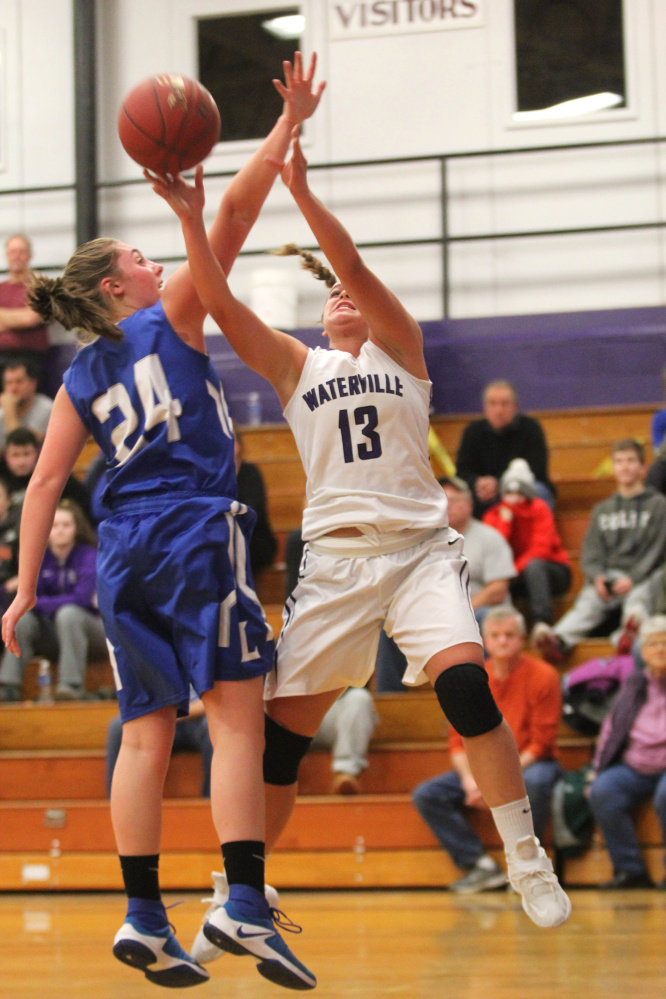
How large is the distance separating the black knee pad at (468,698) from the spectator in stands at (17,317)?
647cm

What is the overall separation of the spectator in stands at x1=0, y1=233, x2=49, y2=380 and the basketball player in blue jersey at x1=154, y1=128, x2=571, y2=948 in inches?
237

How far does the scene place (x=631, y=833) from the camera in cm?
542

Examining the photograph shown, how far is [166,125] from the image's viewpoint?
9.94 feet

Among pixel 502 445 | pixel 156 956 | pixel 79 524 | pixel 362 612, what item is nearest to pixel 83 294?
pixel 362 612

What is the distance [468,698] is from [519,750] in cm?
252

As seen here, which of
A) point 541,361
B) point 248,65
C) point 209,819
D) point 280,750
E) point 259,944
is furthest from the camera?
point 248,65

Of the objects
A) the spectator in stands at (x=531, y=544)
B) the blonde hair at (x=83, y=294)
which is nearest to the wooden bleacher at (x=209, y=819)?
the spectator in stands at (x=531, y=544)

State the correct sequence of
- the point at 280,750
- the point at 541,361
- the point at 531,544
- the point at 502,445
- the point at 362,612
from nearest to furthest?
1. the point at 362,612
2. the point at 280,750
3. the point at 531,544
4. the point at 502,445
5. the point at 541,361

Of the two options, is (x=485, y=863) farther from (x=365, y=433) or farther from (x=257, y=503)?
(x=365, y=433)

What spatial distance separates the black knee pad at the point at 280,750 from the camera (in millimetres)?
3289

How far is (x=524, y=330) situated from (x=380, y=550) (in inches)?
246

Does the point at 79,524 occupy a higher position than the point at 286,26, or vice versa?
the point at 286,26

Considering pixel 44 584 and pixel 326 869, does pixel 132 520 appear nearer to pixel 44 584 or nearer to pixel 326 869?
pixel 326 869

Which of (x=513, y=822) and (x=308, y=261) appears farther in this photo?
(x=308, y=261)
